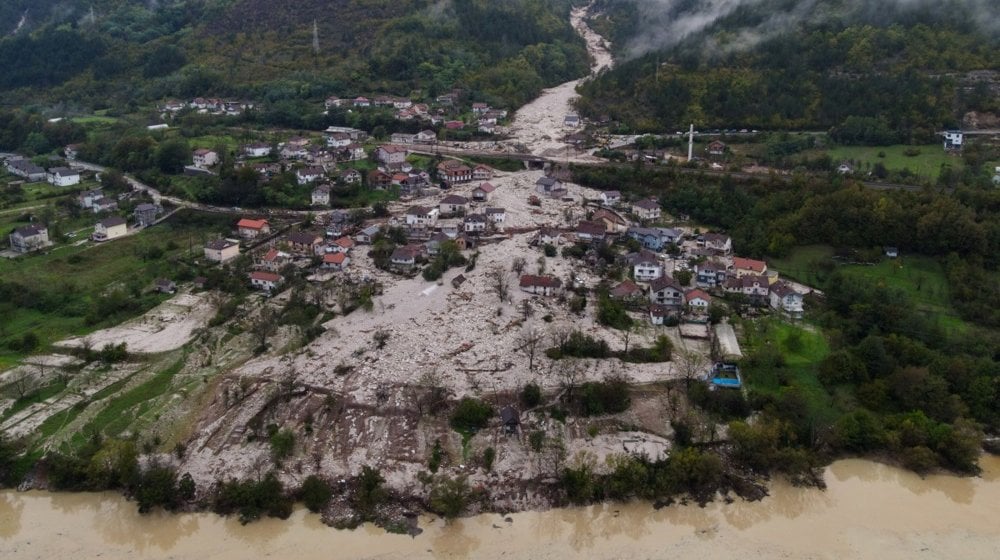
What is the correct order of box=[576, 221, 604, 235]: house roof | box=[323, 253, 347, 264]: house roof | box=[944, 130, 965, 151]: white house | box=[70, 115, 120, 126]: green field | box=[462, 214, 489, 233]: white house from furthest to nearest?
box=[70, 115, 120, 126]: green field, box=[944, 130, 965, 151]: white house, box=[462, 214, 489, 233]: white house, box=[576, 221, 604, 235]: house roof, box=[323, 253, 347, 264]: house roof

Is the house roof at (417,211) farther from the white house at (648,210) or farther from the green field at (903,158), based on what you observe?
the green field at (903,158)

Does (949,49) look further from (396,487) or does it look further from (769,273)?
(396,487)

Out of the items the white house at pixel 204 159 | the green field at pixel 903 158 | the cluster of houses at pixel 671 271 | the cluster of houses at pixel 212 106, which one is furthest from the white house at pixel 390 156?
the green field at pixel 903 158

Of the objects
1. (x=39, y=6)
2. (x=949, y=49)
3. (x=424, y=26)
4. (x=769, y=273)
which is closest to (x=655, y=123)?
(x=949, y=49)

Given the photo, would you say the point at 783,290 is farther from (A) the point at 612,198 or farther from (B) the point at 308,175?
(B) the point at 308,175

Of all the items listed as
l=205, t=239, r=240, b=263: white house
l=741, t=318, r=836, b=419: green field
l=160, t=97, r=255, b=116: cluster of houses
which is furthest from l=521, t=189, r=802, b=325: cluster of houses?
l=160, t=97, r=255, b=116: cluster of houses

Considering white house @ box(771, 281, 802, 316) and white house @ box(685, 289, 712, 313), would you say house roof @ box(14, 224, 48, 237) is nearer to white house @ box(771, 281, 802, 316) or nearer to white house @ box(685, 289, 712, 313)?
white house @ box(685, 289, 712, 313)
